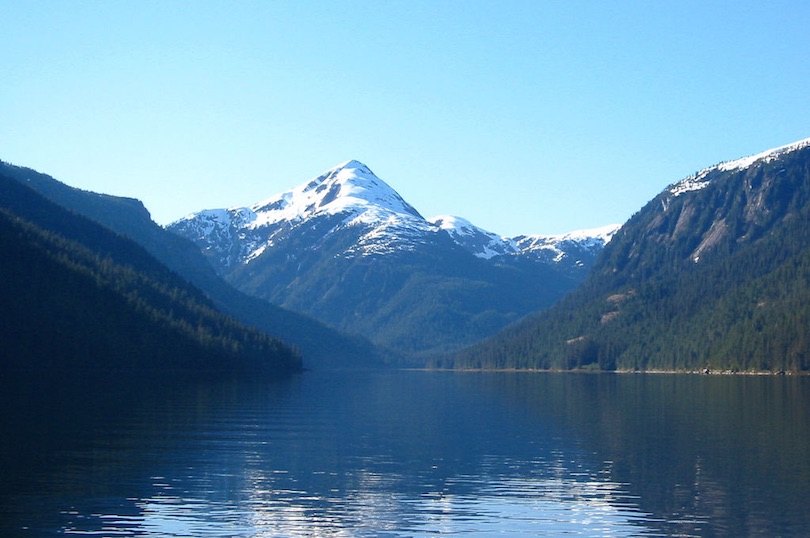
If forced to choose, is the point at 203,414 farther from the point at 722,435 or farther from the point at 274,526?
the point at 274,526

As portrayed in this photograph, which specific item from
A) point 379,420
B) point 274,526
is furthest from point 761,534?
point 379,420

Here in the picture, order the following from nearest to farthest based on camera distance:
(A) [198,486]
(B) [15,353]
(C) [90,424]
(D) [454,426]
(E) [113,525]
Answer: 1. (E) [113,525]
2. (A) [198,486]
3. (C) [90,424]
4. (D) [454,426]
5. (B) [15,353]

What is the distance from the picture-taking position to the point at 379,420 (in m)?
113

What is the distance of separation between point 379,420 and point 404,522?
2468 inches

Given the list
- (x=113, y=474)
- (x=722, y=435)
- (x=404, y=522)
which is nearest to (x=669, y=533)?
(x=404, y=522)

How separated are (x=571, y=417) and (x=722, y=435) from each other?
26.7m

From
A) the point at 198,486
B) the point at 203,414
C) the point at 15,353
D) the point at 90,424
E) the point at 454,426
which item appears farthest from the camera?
the point at 15,353

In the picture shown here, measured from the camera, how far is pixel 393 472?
222 ft

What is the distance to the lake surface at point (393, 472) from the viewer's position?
4988 cm

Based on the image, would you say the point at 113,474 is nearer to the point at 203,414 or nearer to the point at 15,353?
the point at 203,414

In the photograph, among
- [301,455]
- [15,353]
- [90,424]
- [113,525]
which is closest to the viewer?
[113,525]

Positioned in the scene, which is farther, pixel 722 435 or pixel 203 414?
pixel 203 414

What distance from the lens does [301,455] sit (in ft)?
253

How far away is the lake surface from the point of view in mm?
49875
